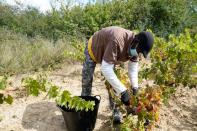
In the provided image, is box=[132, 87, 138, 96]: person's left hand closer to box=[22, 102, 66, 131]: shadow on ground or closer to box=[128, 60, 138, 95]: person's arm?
box=[128, 60, 138, 95]: person's arm

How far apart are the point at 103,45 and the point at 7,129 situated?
190cm

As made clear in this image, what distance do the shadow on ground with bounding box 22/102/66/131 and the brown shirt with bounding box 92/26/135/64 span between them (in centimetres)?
132

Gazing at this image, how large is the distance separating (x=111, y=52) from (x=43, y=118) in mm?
1925

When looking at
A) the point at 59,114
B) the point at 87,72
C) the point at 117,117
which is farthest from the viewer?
the point at 59,114

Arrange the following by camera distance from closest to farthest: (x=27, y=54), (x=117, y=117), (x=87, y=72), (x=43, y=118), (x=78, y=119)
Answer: (x=78, y=119) < (x=87, y=72) < (x=117, y=117) < (x=43, y=118) < (x=27, y=54)

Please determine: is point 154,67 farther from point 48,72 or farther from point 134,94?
point 48,72

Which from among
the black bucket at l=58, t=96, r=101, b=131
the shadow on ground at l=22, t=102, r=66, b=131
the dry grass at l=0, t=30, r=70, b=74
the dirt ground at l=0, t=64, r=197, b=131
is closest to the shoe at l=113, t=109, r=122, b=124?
the dirt ground at l=0, t=64, r=197, b=131

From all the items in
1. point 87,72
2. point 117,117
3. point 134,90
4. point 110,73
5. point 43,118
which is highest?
point 110,73

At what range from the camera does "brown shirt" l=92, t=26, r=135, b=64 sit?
375 centimetres

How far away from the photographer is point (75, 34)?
32.5 ft

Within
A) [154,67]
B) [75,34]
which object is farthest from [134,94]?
[75,34]

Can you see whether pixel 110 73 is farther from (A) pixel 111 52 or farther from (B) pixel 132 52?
(B) pixel 132 52

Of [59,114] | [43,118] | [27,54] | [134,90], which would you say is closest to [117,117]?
[134,90]

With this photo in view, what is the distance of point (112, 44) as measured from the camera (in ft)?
12.3
